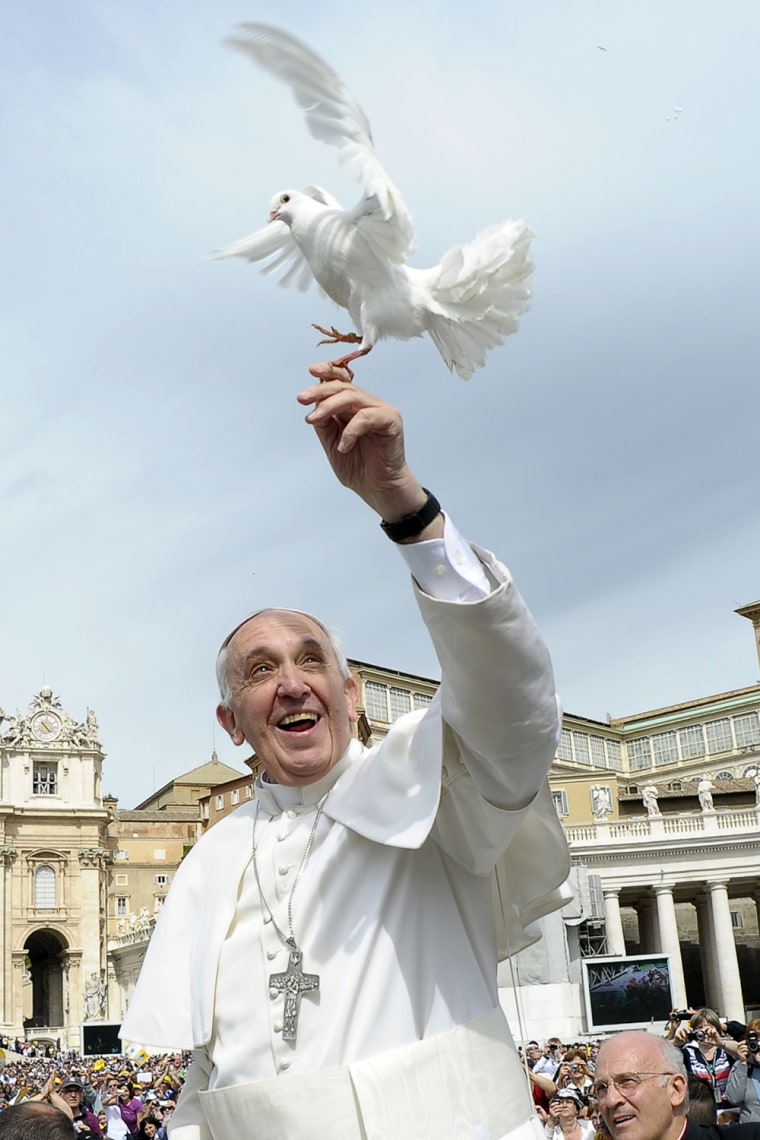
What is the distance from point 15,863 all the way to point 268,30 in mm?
68680

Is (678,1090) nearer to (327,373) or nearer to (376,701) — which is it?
(327,373)

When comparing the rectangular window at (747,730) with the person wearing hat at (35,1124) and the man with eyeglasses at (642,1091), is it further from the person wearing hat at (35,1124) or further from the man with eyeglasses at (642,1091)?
the person wearing hat at (35,1124)

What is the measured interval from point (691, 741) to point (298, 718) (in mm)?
70920

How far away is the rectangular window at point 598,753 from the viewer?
234 feet

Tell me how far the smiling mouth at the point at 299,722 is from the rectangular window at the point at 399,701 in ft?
189

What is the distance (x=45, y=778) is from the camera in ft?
226

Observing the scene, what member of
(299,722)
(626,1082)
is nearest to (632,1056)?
(626,1082)

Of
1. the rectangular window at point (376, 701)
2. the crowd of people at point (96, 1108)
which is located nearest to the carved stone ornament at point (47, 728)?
the rectangular window at point (376, 701)

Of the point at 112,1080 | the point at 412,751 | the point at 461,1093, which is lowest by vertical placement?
the point at 112,1080

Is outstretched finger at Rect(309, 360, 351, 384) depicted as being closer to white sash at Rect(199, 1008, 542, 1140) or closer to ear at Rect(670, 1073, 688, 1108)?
white sash at Rect(199, 1008, 542, 1140)

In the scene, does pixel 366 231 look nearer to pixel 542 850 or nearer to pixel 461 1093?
pixel 542 850

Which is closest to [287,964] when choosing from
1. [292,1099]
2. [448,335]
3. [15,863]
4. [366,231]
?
[292,1099]

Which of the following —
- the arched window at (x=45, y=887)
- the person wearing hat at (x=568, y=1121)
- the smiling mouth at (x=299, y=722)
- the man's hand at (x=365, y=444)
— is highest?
the arched window at (x=45, y=887)

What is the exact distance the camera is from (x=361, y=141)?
2.97m
